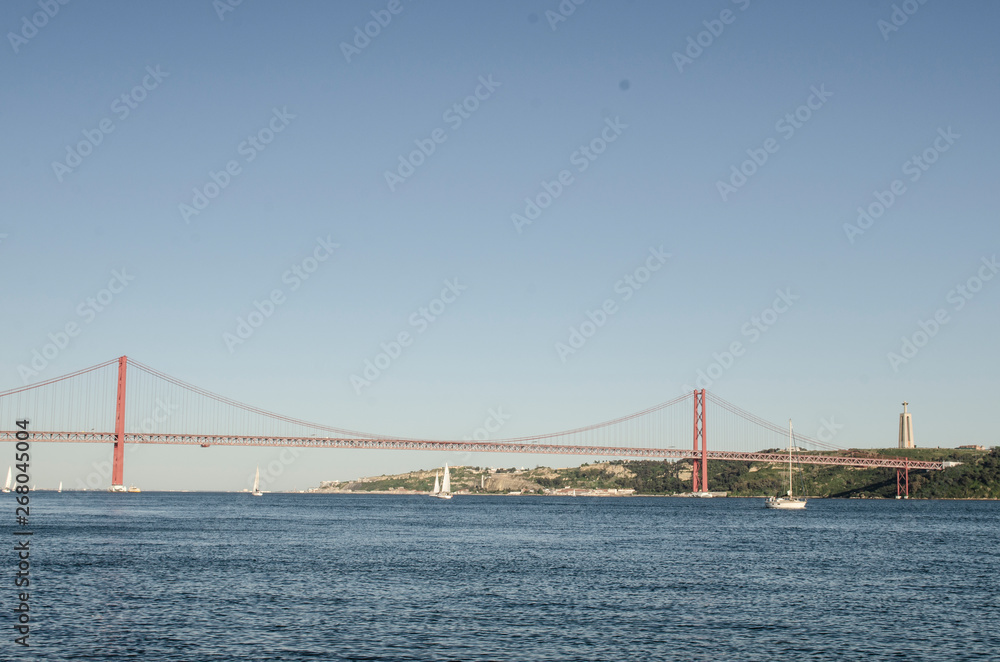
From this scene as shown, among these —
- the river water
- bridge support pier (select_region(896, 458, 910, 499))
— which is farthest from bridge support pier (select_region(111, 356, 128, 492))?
bridge support pier (select_region(896, 458, 910, 499))

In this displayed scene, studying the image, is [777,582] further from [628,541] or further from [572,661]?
[628,541]

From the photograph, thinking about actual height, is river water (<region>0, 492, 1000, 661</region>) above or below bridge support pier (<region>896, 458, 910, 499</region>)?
above

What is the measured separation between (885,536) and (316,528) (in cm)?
3706

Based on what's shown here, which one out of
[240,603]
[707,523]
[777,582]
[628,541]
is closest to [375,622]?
[240,603]

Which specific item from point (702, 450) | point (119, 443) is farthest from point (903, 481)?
point (119, 443)

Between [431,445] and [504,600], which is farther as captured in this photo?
[431,445]

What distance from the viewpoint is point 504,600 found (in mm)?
28281

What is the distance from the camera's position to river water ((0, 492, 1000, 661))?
70.0ft

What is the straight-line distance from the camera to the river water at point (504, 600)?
21.3 meters

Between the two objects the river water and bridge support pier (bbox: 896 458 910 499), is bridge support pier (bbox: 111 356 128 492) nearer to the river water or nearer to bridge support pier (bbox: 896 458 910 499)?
the river water

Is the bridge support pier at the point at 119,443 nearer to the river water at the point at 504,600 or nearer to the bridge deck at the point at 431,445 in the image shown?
the bridge deck at the point at 431,445

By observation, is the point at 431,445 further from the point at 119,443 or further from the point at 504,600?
the point at 504,600

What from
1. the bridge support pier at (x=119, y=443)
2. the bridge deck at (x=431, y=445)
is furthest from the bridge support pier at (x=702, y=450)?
the bridge support pier at (x=119, y=443)

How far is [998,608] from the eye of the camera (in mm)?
27547
